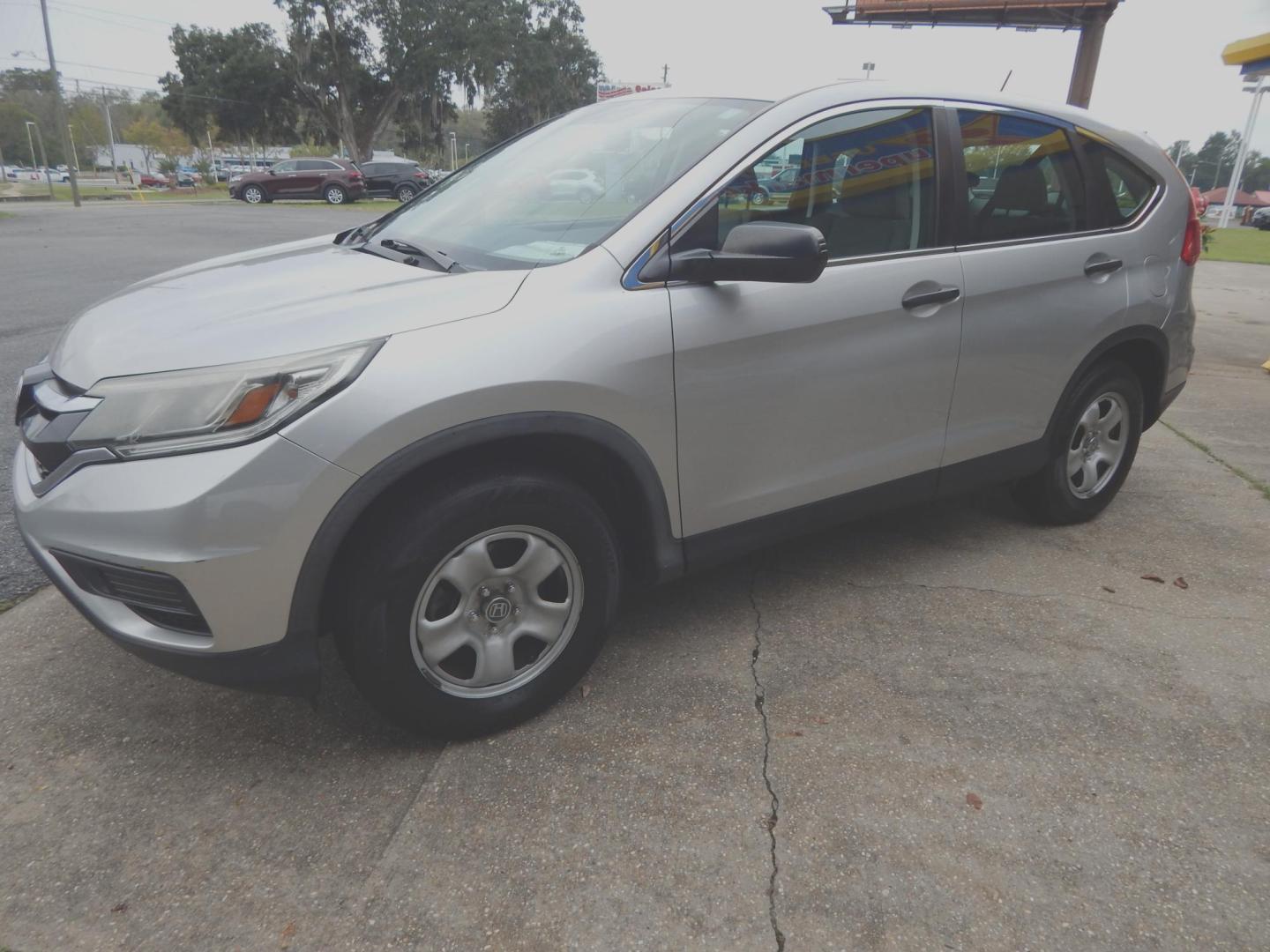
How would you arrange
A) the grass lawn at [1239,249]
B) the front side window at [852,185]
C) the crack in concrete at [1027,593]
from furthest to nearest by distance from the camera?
the grass lawn at [1239,249]
the crack in concrete at [1027,593]
the front side window at [852,185]

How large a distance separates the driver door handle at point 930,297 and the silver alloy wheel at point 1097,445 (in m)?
1.05

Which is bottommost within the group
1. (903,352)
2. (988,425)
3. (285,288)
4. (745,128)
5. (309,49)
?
(988,425)

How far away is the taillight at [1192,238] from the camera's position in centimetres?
377

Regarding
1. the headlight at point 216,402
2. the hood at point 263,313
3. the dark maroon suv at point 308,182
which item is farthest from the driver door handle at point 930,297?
the dark maroon suv at point 308,182

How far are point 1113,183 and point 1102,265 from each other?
380mm

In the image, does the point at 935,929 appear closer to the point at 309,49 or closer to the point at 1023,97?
the point at 1023,97

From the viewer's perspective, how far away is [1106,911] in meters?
1.92

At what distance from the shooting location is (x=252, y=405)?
194 centimetres

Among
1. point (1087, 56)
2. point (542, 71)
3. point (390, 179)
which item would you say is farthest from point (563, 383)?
point (542, 71)

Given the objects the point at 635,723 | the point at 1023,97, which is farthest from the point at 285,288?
the point at 1023,97

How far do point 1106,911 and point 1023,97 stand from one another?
9.05ft

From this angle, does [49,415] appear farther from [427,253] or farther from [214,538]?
[427,253]

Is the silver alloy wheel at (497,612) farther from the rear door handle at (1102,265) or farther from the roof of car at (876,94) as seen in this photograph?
the rear door handle at (1102,265)

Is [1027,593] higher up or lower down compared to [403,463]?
lower down
